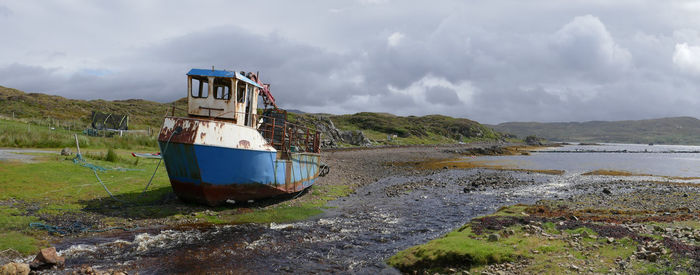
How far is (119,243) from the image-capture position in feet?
37.6

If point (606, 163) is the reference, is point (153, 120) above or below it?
above

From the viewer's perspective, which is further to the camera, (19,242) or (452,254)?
(19,242)

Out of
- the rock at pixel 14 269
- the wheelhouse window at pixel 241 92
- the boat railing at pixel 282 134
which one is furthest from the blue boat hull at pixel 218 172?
the rock at pixel 14 269

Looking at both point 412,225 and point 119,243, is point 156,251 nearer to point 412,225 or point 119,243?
point 119,243

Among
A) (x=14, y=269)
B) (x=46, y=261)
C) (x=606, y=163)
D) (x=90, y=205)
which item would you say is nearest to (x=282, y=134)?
(x=90, y=205)

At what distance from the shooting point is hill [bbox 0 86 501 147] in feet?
232

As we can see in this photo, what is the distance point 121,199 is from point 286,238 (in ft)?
29.0

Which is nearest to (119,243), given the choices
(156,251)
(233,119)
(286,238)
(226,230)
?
(156,251)

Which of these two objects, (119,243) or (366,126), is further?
(366,126)

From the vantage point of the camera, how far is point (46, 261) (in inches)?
365

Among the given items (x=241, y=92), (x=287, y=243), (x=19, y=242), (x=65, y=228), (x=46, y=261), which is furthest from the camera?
(x=241, y=92)

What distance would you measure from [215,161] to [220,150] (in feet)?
1.79

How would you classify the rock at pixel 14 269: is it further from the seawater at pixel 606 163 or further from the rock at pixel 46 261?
the seawater at pixel 606 163

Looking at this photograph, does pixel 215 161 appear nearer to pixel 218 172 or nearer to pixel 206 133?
pixel 218 172
